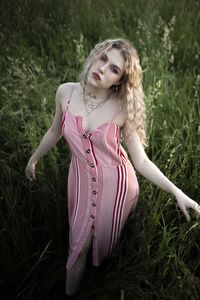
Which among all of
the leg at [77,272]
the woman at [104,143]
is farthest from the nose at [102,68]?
the leg at [77,272]

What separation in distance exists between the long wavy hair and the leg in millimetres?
511

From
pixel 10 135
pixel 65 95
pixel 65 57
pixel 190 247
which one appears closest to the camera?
pixel 65 95

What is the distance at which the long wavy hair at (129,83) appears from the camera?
1.65 metres

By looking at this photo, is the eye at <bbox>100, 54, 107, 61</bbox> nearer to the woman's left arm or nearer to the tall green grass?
the woman's left arm

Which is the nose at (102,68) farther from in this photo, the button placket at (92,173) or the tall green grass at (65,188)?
the tall green grass at (65,188)

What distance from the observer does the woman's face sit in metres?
1.62

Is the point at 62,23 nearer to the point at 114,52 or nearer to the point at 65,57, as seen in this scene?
the point at 65,57

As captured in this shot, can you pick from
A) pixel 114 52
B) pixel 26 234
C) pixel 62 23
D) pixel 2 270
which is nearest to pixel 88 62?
pixel 114 52

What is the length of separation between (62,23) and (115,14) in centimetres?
44

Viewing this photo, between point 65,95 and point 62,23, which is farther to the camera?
point 62,23

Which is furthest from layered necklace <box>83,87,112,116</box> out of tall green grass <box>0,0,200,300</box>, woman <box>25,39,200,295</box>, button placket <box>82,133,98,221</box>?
tall green grass <box>0,0,200,300</box>

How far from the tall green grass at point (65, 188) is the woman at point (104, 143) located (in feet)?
0.49

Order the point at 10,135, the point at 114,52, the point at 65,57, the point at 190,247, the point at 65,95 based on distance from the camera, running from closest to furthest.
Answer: the point at 114,52
the point at 65,95
the point at 190,247
the point at 10,135
the point at 65,57

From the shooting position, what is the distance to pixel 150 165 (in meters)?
1.73
